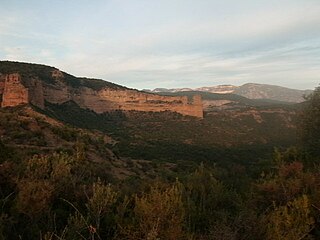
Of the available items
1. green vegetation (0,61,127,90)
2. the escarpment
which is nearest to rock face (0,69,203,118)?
the escarpment

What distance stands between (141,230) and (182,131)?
6204 cm

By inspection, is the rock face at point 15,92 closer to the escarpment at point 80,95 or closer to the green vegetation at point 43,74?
the escarpment at point 80,95

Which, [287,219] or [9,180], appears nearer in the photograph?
[287,219]

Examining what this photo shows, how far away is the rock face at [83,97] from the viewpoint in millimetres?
47412

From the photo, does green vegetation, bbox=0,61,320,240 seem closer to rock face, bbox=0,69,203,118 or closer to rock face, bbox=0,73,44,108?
rock face, bbox=0,73,44,108

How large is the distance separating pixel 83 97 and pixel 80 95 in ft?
3.33

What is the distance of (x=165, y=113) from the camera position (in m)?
88.3

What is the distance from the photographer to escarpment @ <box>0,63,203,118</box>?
4791 cm

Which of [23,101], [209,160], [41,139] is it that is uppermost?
[23,101]

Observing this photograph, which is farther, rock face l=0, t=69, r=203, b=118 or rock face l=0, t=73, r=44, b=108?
rock face l=0, t=69, r=203, b=118

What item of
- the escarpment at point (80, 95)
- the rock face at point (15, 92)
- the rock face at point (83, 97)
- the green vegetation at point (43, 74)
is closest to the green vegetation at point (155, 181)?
the rock face at point (15, 92)

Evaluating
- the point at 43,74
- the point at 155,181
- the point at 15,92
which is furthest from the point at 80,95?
the point at 155,181

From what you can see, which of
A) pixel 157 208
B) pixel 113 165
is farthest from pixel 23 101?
pixel 157 208

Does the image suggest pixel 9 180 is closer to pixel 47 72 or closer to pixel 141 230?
pixel 141 230
